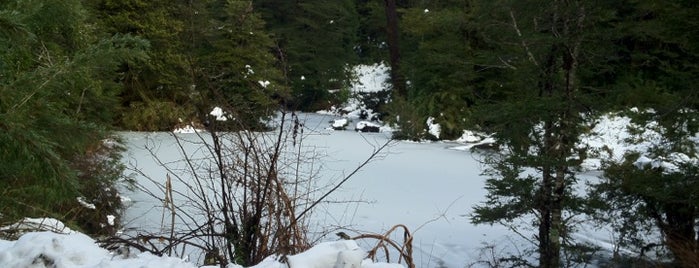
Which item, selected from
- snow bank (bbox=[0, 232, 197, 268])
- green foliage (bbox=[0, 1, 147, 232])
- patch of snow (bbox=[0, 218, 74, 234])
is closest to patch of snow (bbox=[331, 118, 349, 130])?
green foliage (bbox=[0, 1, 147, 232])

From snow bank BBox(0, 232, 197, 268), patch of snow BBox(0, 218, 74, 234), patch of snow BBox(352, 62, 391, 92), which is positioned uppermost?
patch of snow BBox(352, 62, 391, 92)

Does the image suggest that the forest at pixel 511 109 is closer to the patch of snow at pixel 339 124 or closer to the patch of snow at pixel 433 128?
the patch of snow at pixel 433 128

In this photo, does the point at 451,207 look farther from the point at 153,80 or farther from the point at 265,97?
the point at 153,80

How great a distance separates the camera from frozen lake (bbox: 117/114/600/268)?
633 centimetres

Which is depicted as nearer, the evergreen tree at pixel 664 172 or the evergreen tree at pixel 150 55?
the evergreen tree at pixel 664 172

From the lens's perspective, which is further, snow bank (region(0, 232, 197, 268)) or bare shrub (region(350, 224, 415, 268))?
bare shrub (region(350, 224, 415, 268))

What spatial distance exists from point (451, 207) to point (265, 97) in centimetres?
492

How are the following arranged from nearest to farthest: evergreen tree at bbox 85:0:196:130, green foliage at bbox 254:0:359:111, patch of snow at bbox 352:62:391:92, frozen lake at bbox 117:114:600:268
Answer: frozen lake at bbox 117:114:600:268, evergreen tree at bbox 85:0:196:130, green foliage at bbox 254:0:359:111, patch of snow at bbox 352:62:391:92

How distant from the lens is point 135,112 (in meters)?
17.5

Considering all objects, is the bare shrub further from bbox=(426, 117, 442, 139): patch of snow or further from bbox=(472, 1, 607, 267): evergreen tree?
bbox=(426, 117, 442, 139): patch of snow

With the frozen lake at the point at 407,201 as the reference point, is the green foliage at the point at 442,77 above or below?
above

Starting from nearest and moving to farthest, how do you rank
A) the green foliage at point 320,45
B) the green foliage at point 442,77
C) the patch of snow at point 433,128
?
the green foliage at point 442,77, the patch of snow at point 433,128, the green foliage at point 320,45

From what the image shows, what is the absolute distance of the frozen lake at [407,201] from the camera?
20.8 feet

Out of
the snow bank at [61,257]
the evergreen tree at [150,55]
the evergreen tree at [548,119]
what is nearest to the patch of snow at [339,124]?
the evergreen tree at [150,55]
